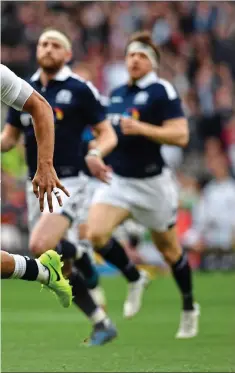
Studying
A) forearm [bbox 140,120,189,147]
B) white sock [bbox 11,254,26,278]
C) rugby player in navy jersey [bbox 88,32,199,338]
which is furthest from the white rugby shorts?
white sock [bbox 11,254,26,278]

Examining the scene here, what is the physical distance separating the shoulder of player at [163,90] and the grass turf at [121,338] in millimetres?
1971

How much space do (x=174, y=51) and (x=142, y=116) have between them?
10966 mm

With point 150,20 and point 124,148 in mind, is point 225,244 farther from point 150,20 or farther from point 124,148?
point 124,148

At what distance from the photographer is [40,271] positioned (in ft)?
20.6

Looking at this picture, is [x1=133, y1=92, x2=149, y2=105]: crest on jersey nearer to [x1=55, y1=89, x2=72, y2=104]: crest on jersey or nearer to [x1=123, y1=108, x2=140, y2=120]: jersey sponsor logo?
[x1=123, y1=108, x2=140, y2=120]: jersey sponsor logo

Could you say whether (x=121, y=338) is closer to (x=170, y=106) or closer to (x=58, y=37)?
(x=170, y=106)

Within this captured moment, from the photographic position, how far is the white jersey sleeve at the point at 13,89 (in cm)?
585

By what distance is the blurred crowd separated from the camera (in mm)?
18906

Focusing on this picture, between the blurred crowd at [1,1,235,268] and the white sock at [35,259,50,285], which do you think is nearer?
the white sock at [35,259,50,285]

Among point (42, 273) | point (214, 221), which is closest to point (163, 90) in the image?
point (42, 273)

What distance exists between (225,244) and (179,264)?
25.7ft

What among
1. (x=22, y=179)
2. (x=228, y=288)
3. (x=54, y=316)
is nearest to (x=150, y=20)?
(x=22, y=179)

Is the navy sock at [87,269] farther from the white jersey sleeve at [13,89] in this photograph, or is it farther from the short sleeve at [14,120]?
the white jersey sleeve at [13,89]

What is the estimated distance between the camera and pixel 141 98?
9.94 meters
